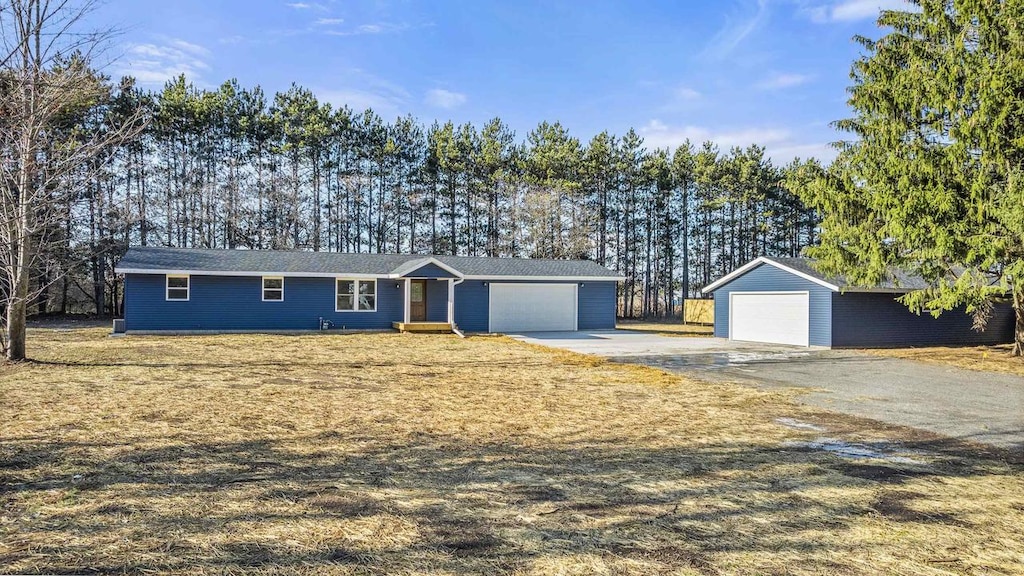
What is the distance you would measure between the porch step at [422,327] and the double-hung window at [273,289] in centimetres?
396

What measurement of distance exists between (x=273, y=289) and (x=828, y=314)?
17345 millimetres

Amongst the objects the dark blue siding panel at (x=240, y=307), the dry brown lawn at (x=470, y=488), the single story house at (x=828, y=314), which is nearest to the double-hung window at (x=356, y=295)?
the dark blue siding panel at (x=240, y=307)

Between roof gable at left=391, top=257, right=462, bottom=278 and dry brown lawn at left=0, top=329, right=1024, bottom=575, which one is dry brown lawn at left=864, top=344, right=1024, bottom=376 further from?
roof gable at left=391, top=257, right=462, bottom=278

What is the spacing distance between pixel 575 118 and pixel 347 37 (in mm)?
23053

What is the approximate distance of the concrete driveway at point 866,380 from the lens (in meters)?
7.12

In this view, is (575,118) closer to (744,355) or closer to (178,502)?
(744,355)

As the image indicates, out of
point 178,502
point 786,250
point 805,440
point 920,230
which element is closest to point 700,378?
point 805,440

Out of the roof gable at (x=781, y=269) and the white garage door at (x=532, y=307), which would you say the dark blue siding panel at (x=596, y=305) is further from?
the roof gable at (x=781, y=269)

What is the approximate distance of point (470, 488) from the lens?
4.33m

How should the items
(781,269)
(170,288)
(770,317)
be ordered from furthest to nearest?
(170,288) → (770,317) → (781,269)

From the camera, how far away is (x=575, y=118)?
35.6m

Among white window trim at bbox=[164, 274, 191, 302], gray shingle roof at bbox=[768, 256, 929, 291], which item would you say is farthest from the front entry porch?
gray shingle roof at bbox=[768, 256, 929, 291]

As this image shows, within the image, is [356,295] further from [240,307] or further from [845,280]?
[845,280]

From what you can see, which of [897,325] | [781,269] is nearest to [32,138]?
[781,269]
